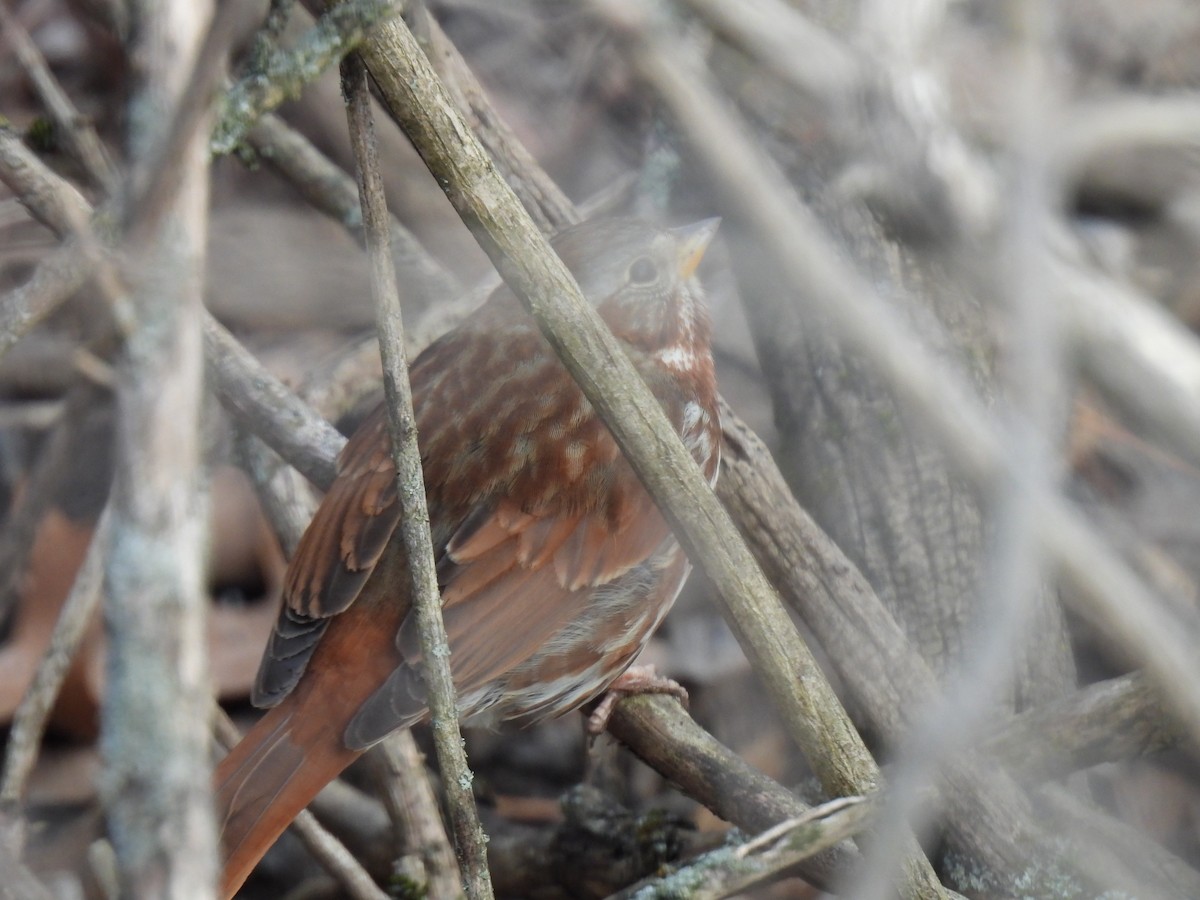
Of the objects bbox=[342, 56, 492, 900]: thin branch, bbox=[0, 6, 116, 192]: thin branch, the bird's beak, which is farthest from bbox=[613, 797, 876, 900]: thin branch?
bbox=[0, 6, 116, 192]: thin branch

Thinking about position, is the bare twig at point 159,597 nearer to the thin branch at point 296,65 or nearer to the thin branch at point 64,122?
the thin branch at point 296,65

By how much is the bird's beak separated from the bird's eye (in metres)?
0.07

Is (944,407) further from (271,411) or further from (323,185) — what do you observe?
(323,185)

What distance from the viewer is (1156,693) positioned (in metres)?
2.30

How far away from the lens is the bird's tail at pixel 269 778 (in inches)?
88.2

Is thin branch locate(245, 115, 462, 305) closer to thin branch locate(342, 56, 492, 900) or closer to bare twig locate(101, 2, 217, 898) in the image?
thin branch locate(342, 56, 492, 900)

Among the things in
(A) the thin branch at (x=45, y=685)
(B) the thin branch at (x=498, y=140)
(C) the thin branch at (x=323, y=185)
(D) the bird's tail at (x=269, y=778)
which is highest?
(C) the thin branch at (x=323, y=185)

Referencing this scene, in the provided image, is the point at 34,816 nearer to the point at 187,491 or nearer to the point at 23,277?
the point at 23,277

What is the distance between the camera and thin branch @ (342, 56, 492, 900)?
5.43 ft

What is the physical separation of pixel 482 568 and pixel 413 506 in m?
0.76

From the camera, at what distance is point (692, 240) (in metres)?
2.95

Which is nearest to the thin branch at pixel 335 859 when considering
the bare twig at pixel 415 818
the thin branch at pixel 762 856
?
the bare twig at pixel 415 818

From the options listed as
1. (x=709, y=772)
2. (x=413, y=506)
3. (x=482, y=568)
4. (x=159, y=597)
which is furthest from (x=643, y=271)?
(x=159, y=597)

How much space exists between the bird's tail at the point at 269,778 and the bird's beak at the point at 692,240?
4.27 ft
